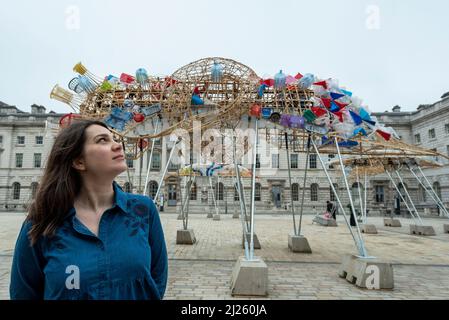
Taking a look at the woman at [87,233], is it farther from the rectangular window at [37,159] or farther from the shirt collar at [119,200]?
the rectangular window at [37,159]

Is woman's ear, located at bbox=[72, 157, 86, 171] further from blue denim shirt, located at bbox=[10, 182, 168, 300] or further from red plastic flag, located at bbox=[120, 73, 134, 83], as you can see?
red plastic flag, located at bbox=[120, 73, 134, 83]

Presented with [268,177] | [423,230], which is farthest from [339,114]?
[268,177]

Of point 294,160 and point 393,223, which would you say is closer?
point 393,223

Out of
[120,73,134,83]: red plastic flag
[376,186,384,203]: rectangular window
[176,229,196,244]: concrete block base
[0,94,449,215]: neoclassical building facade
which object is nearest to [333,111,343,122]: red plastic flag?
[120,73,134,83]: red plastic flag

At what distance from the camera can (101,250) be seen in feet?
6.30

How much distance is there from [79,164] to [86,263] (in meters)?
0.72

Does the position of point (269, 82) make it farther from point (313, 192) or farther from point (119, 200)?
point (313, 192)

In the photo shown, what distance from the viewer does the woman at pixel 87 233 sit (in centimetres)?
184

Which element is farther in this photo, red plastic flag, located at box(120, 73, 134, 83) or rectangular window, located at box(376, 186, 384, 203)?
rectangular window, located at box(376, 186, 384, 203)

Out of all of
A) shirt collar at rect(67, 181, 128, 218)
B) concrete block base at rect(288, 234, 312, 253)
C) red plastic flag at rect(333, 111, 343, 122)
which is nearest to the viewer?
shirt collar at rect(67, 181, 128, 218)

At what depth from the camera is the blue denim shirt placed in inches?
71.5

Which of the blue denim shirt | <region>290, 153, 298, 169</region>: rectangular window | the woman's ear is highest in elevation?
<region>290, 153, 298, 169</region>: rectangular window

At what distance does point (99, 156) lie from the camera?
215 cm
